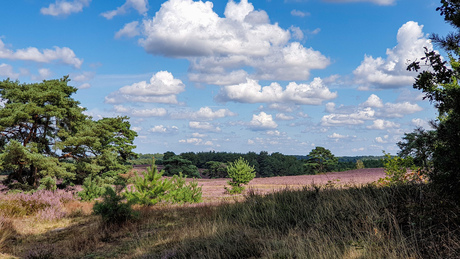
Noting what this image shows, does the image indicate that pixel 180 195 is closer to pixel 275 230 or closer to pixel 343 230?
pixel 275 230

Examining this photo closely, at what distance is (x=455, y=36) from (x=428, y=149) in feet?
6.53

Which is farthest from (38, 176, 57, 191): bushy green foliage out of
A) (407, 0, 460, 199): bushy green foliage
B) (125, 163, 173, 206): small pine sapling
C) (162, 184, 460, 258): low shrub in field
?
(407, 0, 460, 199): bushy green foliage

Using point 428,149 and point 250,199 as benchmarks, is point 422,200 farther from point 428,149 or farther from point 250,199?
point 250,199

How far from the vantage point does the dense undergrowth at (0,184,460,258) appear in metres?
5.46

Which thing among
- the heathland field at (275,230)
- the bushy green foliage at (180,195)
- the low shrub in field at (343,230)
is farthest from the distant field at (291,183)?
the low shrub in field at (343,230)

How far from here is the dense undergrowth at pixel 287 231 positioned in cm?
546

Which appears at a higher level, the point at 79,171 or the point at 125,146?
the point at 125,146

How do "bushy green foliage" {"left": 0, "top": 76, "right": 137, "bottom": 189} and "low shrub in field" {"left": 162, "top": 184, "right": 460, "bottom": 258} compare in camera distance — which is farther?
"bushy green foliage" {"left": 0, "top": 76, "right": 137, "bottom": 189}

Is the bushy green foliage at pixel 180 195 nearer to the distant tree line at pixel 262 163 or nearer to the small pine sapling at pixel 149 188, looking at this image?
the small pine sapling at pixel 149 188

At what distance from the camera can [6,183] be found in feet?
64.2

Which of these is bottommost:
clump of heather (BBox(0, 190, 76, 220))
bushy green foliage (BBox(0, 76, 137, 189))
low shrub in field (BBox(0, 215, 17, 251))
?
low shrub in field (BBox(0, 215, 17, 251))

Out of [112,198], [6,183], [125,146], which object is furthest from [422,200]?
[125,146]

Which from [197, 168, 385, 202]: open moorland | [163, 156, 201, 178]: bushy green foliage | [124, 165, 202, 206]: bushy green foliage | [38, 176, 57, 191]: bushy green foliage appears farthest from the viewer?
[163, 156, 201, 178]: bushy green foliage

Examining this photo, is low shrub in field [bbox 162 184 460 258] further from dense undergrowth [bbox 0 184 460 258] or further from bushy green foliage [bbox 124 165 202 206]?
bushy green foliage [bbox 124 165 202 206]
